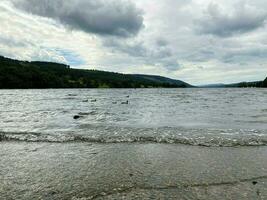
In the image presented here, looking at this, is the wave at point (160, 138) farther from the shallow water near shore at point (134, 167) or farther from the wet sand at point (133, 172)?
the wet sand at point (133, 172)

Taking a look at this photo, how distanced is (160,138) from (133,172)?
6920mm

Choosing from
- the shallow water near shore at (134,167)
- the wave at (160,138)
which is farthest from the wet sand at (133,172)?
the wave at (160,138)

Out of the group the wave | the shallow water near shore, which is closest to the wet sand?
the shallow water near shore

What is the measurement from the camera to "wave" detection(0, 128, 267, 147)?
50.7 feet

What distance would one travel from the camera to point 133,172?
998 cm

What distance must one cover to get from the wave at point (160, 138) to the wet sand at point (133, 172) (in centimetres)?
128

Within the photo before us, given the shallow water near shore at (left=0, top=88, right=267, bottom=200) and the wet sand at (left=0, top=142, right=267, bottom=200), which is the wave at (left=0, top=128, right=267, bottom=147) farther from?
the wet sand at (left=0, top=142, right=267, bottom=200)

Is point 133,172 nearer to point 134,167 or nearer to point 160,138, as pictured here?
point 134,167

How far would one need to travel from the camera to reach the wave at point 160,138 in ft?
50.7

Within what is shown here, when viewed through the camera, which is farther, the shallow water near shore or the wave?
the wave

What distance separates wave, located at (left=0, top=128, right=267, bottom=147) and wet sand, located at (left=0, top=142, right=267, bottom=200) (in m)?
1.28

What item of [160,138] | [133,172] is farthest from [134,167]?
[160,138]

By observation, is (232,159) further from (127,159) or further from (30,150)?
(30,150)

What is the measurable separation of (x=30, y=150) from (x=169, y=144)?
6779mm
